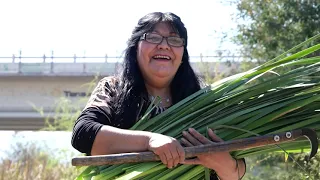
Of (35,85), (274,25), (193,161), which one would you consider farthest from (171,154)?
(35,85)

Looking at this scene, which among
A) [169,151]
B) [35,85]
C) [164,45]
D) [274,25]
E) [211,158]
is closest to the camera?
[169,151]

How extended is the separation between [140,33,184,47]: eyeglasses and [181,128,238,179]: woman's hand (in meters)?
0.37

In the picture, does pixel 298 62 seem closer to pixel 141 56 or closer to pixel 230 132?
pixel 230 132

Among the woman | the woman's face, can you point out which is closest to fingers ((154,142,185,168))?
the woman

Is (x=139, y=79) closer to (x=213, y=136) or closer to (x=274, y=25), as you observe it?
(x=213, y=136)

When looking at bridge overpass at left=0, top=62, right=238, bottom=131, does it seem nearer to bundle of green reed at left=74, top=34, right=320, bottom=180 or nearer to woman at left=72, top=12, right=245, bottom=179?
woman at left=72, top=12, right=245, bottom=179

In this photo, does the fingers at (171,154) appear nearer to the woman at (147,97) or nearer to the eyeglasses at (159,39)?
the woman at (147,97)

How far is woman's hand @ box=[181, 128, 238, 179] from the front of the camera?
6.31 ft

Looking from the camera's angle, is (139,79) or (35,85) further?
(35,85)

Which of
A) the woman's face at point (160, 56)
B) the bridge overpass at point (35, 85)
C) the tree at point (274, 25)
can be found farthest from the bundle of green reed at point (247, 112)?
the bridge overpass at point (35, 85)

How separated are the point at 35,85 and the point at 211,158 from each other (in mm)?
21767

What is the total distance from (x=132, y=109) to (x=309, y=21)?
5.95m

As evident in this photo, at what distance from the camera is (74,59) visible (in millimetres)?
23203

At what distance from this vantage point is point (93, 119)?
79.5 inches
